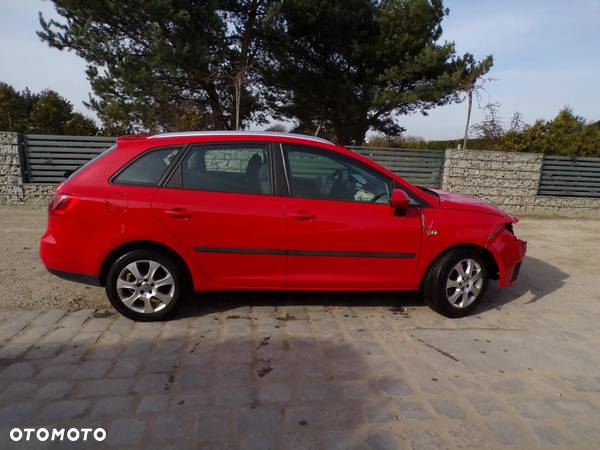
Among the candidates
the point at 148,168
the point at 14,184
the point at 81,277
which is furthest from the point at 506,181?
the point at 14,184

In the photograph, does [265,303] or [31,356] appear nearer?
[31,356]

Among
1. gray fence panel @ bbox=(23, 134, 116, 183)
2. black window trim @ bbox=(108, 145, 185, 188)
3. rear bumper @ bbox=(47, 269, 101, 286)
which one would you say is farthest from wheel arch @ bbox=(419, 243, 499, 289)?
gray fence panel @ bbox=(23, 134, 116, 183)

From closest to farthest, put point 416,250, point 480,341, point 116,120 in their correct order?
1. point 480,341
2. point 416,250
3. point 116,120

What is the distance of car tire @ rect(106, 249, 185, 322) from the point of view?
10.5 feet

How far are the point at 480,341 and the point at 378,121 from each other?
14129mm

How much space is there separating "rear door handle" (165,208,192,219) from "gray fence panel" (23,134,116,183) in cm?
662

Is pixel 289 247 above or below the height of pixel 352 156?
below

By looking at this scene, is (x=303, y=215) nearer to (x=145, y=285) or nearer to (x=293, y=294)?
(x=293, y=294)


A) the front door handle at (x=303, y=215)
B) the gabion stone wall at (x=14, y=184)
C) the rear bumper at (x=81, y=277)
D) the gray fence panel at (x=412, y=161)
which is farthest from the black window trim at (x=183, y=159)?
the gabion stone wall at (x=14, y=184)

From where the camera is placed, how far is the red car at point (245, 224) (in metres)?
3.18

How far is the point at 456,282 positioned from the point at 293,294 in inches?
64.7

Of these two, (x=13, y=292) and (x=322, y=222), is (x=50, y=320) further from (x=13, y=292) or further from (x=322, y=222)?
(x=322, y=222)

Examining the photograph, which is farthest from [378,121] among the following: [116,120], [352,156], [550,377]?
[550,377]

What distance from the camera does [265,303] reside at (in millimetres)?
3812
